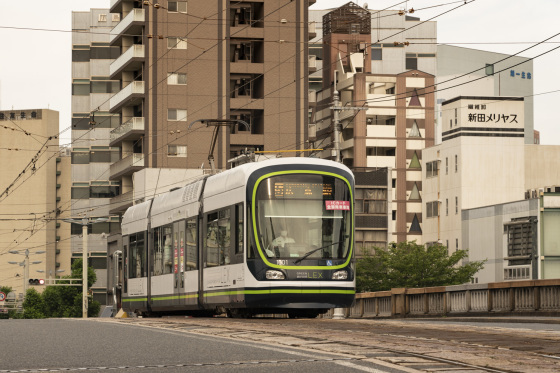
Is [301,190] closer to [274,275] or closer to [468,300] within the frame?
[274,275]

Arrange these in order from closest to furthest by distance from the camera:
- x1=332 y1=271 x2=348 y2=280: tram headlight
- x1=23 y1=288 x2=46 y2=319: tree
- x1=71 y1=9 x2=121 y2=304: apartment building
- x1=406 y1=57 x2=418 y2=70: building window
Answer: x1=332 y1=271 x2=348 y2=280: tram headlight, x1=23 y1=288 x2=46 y2=319: tree, x1=71 y1=9 x2=121 y2=304: apartment building, x1=406 y1=57 x2=418 y2=70: building window

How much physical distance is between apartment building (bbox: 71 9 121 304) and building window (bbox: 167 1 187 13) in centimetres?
3329

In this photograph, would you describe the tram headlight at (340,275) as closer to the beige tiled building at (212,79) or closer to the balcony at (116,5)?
the beige tiled building at (212,79)

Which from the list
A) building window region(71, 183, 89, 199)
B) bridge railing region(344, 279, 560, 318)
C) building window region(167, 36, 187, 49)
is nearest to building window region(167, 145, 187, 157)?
building window region(167, 36, 187, 49)

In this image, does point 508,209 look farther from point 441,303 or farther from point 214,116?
point 441,303

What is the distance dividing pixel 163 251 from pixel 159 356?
63.6 ft

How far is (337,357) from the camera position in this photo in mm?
12023

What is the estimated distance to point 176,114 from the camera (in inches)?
3339

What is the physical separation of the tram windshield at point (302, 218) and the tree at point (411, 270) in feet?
155

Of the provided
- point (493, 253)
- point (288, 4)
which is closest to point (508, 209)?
point (493, 253)

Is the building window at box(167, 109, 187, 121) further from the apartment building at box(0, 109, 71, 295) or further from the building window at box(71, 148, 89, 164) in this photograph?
the apartment building at box(0, 109, 71, 295)

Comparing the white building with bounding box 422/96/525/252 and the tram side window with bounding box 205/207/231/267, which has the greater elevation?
the white building with bounding box 422/96/525/252

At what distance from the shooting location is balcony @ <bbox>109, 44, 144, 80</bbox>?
84312 mm

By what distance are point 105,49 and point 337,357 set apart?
11198 centimetres
